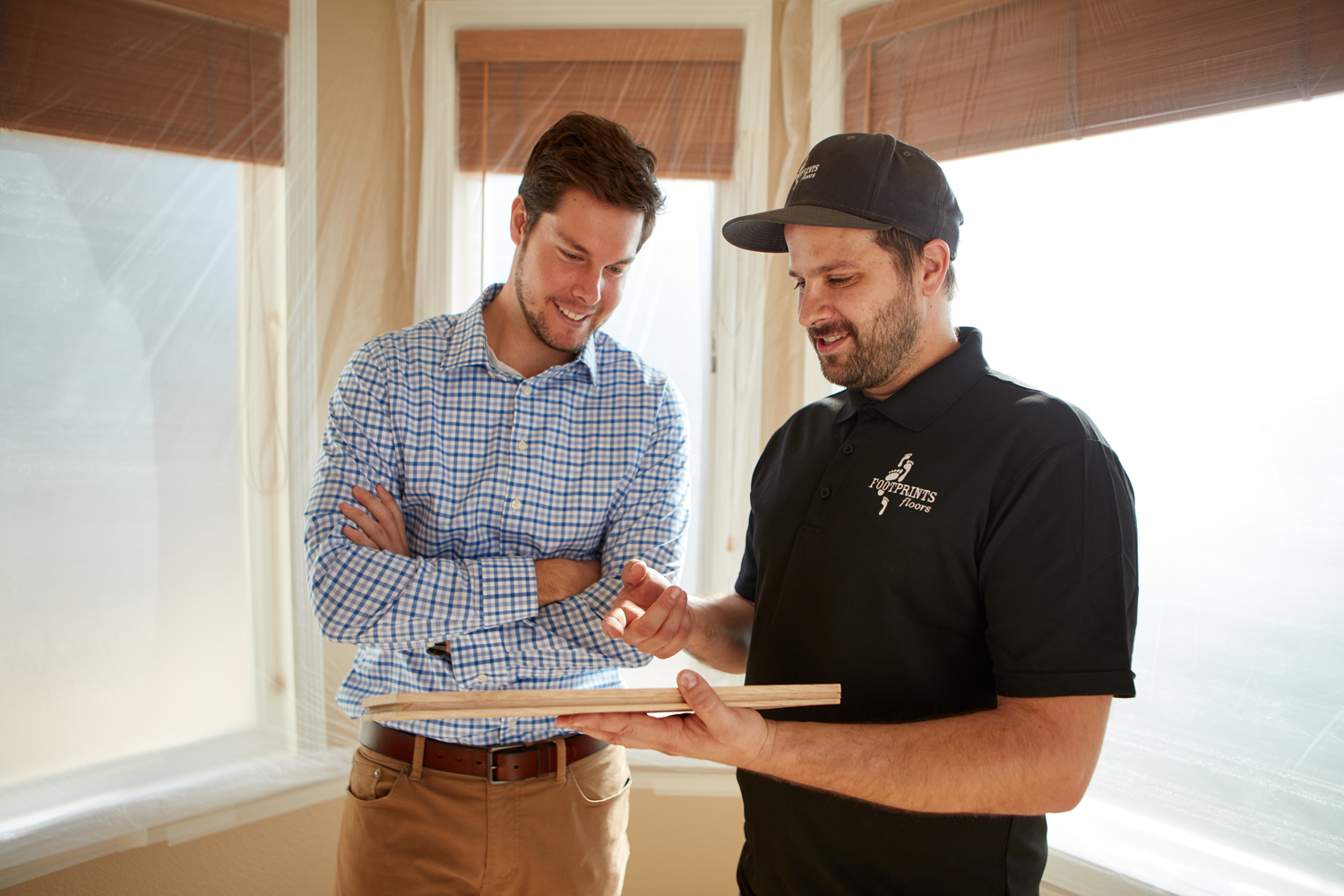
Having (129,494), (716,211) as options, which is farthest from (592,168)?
(129,494)

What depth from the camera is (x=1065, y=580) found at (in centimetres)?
91

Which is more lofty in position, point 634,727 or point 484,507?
point 484,507

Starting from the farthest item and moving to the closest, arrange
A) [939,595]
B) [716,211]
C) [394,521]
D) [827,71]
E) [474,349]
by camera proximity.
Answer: [716,211], [827,71], [474,349], [394,521], [939,595]

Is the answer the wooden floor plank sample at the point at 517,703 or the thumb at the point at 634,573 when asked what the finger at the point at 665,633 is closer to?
the thumb at the point at 634,573

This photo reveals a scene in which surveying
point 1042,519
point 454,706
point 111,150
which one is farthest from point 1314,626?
point 111,150

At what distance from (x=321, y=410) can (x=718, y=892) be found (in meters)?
1.73

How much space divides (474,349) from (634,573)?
0.53 meters

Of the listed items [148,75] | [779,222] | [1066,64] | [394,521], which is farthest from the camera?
[148,75]

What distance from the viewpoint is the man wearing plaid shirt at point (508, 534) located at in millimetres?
1291

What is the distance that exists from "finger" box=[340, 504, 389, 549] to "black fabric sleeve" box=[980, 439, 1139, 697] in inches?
35.7

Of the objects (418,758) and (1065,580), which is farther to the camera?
(418,758)

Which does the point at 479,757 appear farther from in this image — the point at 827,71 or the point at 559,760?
the point at 827,71

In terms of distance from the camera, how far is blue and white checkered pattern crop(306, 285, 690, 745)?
126 centimetres

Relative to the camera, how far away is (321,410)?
2.21 m
